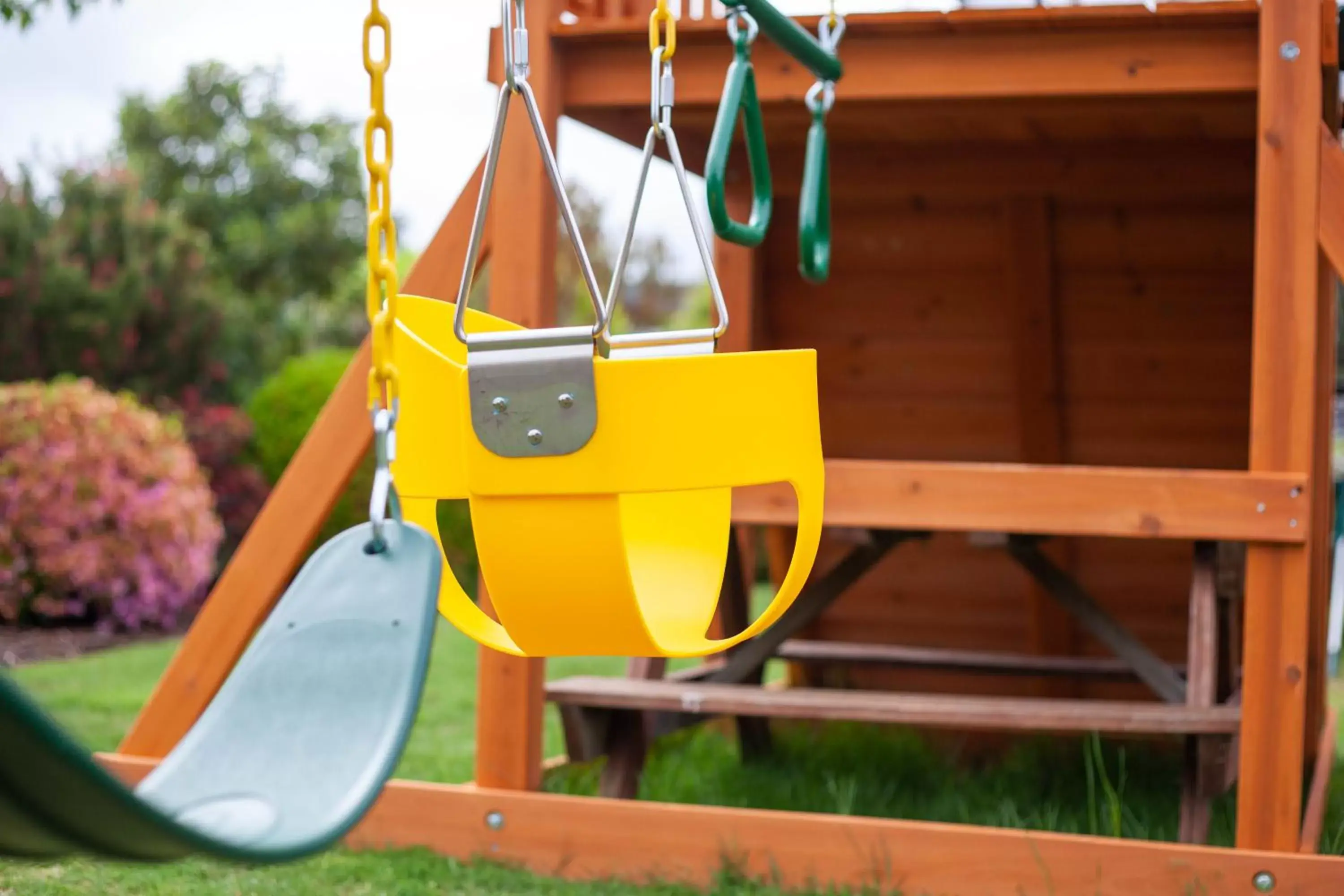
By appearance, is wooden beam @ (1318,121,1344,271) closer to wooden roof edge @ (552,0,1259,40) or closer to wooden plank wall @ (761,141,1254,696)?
wooden roof edge @ (552,0,1259,40)

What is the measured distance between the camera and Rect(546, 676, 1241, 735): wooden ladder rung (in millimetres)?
3611

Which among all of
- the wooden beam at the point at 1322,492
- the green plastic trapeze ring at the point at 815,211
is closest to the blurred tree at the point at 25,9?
the green plastic trapeze ring at the point at 815,211

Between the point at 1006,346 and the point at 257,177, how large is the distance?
19921 millimetres

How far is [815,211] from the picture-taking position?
3.33m

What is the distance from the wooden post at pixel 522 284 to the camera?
3725 mm

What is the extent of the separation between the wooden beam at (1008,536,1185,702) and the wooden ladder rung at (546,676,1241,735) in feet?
0.63

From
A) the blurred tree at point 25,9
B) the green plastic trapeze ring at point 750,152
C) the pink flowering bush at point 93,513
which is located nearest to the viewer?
the green plastic trapeze ring at point 750,152

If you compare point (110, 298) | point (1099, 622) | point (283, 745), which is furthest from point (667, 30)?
point (110, 298)

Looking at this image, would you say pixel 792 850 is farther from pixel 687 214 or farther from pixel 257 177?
pixel 257 177

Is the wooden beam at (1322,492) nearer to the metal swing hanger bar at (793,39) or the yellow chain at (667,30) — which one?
the metal swing hanger bar at (793,39)

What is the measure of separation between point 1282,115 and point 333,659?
254cm

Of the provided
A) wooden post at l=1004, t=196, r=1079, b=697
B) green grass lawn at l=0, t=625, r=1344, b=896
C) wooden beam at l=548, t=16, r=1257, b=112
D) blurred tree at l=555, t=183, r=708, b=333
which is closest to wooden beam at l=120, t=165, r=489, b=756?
wooden beam at l=548, t=16, r=1257, b=112

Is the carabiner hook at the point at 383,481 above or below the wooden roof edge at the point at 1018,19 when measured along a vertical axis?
below

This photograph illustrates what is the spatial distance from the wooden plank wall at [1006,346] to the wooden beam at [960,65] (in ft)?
4.49
